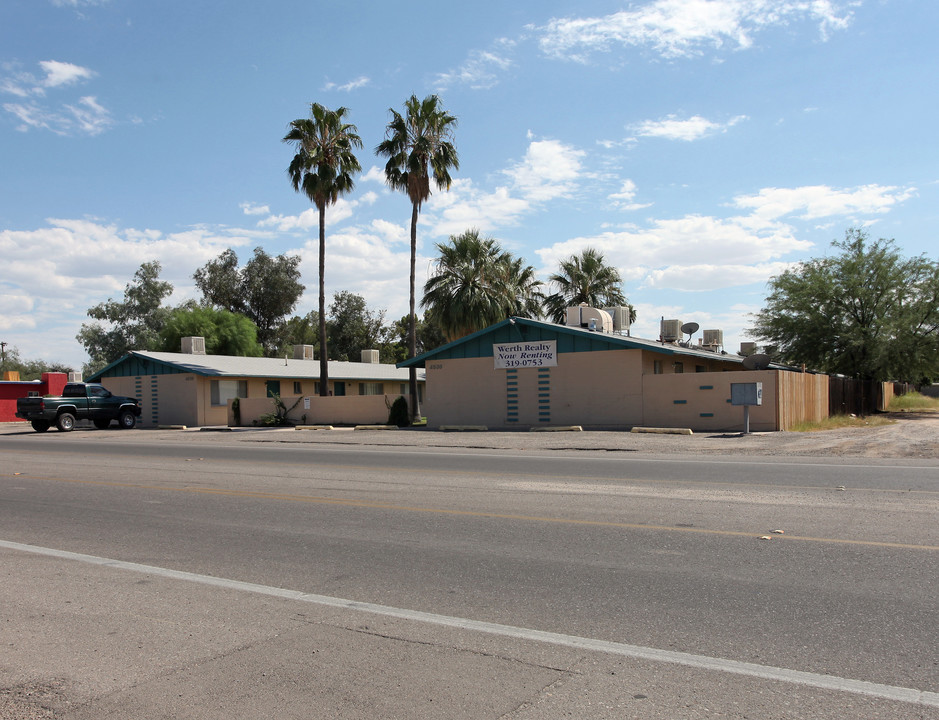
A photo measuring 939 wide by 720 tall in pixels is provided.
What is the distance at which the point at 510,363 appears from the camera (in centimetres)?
2995

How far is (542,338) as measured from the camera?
2925cm

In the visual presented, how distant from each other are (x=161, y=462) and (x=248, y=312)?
55256 millimetres

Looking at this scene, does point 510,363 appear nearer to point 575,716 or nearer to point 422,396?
point 422,396

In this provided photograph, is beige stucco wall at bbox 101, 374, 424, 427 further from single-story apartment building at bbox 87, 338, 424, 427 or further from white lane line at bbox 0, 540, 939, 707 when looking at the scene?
white lane line at bbox 0, 540, 939, 707

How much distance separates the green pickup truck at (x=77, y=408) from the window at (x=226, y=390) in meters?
3.86

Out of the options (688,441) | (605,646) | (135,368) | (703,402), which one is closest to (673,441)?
(688,441)

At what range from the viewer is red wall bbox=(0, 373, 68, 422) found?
168 feet

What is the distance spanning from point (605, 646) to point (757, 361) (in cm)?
2203

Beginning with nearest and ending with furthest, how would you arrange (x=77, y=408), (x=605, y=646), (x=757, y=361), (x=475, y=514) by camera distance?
(x=605, y=646), (x=475, y=514), (x=757, y=361), (x=77, y=408)

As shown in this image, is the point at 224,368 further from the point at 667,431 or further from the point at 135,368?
the point at 667,431

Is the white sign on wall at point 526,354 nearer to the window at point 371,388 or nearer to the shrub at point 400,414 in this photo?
the shrub at point 400,414

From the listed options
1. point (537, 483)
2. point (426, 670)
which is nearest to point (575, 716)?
point (426, 670)

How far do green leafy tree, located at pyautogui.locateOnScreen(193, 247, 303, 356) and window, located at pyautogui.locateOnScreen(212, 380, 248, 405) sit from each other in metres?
29.8

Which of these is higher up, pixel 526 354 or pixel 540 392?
pixel 526 354
